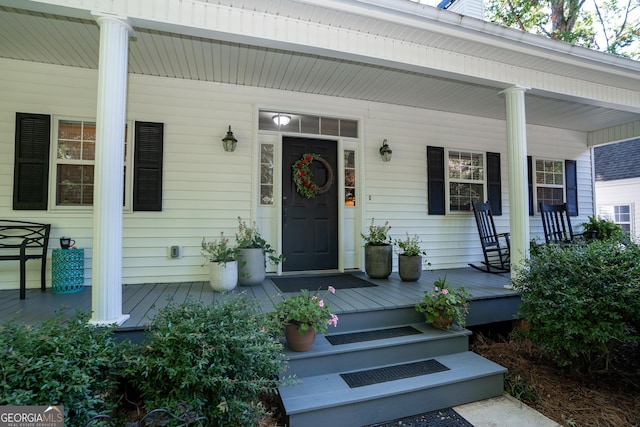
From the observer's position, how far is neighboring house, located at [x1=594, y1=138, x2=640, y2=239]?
8.66 metres

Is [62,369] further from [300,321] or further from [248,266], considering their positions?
[248,266]

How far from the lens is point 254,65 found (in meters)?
3.63

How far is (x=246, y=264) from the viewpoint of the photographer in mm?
3648

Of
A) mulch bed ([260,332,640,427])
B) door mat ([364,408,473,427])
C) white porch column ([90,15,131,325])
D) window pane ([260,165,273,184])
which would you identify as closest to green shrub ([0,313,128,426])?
white porch column ([90,15,131,325])

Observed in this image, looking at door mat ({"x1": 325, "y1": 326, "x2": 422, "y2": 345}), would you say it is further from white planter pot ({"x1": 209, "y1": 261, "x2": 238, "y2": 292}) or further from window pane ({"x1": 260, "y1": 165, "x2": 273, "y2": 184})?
window pane ({"x1": 260, "y1": 165, "x2": 273, "y2": 184})

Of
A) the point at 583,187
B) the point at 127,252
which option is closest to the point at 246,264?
the point at 127,252

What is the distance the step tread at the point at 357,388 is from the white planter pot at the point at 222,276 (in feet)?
4.91

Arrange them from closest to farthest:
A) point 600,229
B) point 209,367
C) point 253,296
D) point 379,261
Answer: point 209,367
point 253,296
point 379,261
point 600,229

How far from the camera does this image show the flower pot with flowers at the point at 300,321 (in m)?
2.19

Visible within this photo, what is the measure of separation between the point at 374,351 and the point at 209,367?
1276 mm

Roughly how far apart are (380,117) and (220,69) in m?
2.40

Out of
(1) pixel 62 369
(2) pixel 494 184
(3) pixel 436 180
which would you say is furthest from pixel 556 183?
(1) pixel 62 369

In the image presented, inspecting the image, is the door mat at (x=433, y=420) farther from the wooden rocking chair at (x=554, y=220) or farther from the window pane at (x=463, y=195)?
the wooden rocking chair at (x=554, y=220)

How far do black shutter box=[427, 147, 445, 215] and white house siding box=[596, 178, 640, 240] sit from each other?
7263 mm
